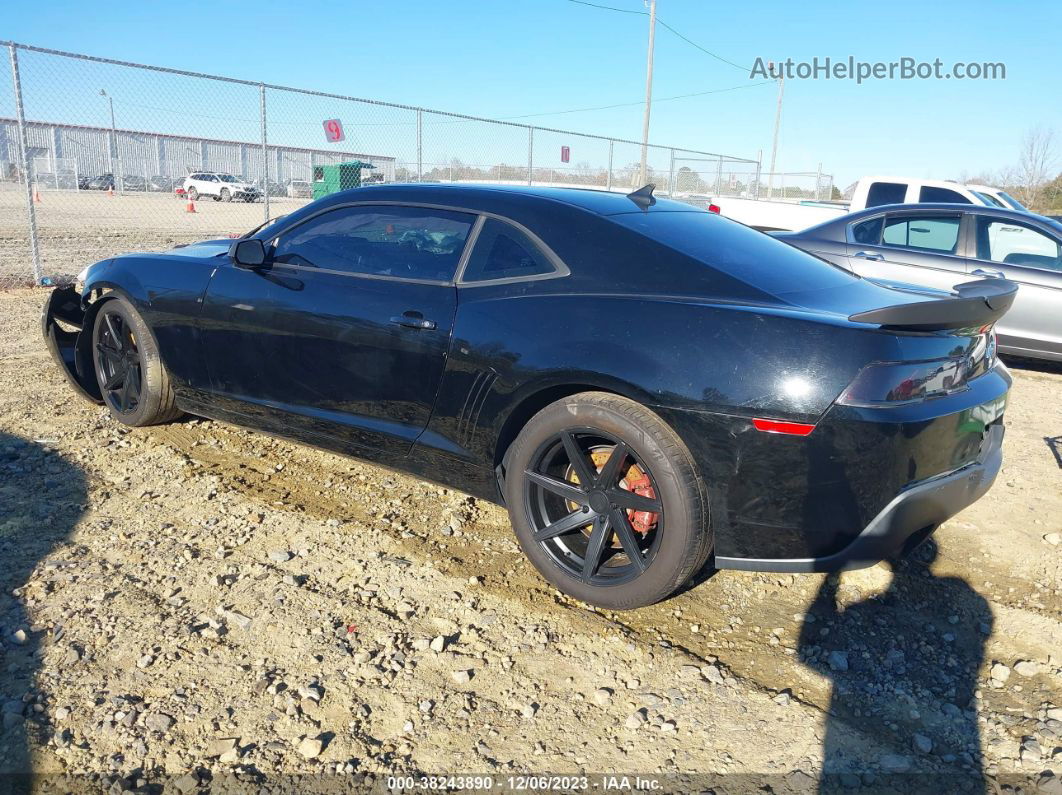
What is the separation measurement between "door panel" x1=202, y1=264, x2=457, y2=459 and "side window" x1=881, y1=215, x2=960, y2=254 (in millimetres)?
5708

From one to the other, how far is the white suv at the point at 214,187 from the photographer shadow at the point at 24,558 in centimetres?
2944

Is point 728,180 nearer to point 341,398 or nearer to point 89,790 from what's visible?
point 341,398

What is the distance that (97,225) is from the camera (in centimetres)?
1948

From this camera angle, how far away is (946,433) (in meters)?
2.60

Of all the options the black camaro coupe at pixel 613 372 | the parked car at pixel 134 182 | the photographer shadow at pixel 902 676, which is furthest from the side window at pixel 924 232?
the parked car at pixel 134 182

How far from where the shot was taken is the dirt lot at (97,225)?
1206cm

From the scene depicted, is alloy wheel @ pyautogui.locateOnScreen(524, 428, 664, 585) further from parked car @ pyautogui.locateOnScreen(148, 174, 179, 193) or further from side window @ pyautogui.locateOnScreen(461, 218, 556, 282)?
parked car @ pyautogui.locateOnScreen(148, 174, 179, 193)

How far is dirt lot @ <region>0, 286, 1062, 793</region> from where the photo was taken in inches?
87.0

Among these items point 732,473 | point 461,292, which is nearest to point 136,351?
point 461,292

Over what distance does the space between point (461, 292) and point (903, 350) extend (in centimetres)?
161

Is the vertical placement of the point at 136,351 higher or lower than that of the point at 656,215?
lower

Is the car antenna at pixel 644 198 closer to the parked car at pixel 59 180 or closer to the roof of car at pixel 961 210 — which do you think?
the roof of car at pixel 961 210

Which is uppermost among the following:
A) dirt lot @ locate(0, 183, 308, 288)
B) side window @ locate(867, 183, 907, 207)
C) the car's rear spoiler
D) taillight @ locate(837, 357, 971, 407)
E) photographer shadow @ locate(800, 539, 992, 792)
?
side window @ locate(867, 183, 907, 207)

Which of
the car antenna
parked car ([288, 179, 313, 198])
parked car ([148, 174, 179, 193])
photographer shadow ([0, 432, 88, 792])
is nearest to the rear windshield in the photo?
the car antenna
